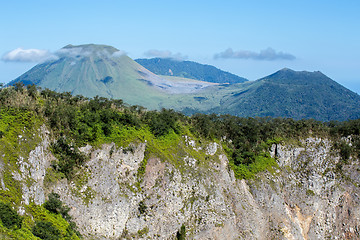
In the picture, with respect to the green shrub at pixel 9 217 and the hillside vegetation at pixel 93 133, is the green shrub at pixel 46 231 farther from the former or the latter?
the green shrub at pixel 9 217

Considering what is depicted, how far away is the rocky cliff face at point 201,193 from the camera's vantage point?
3366 cm

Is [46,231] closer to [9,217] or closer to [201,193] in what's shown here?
[9,217]

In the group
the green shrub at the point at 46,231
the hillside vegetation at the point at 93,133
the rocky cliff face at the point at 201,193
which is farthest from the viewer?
the rocky cliff face at the point at 201,193

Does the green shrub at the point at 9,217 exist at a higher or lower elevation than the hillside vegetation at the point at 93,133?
lower

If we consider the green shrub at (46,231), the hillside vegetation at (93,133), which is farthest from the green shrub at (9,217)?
the green shrub at (46,231)

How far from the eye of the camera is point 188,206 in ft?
134

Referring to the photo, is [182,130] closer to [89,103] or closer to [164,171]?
[164,171]

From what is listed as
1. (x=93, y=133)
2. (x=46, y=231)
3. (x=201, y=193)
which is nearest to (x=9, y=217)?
(x=46, y=231)

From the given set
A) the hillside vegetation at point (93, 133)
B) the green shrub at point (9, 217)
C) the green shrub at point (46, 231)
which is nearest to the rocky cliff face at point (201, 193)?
the hillside vegetation at point (93, 133)

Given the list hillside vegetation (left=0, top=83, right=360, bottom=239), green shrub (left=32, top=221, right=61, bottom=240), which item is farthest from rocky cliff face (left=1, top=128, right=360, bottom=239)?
green shrub (left=32, top=221, right=61, bottom=240)

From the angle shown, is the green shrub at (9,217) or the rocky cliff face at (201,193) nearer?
the green shrub at (9,217)

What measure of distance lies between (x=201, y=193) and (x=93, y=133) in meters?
14.7

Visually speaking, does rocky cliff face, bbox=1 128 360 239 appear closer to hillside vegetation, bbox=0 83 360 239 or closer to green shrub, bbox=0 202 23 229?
hillside vegetation, bbox=0 83 360 239

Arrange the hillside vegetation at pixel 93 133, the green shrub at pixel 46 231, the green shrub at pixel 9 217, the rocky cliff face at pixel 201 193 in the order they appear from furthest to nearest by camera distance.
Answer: the rocky cliff face at pixel 201 193 → the hillside vegetation at pixel 93 133 → the green shrub at pixel 46 231 → the green shrub at pixel 9 217
